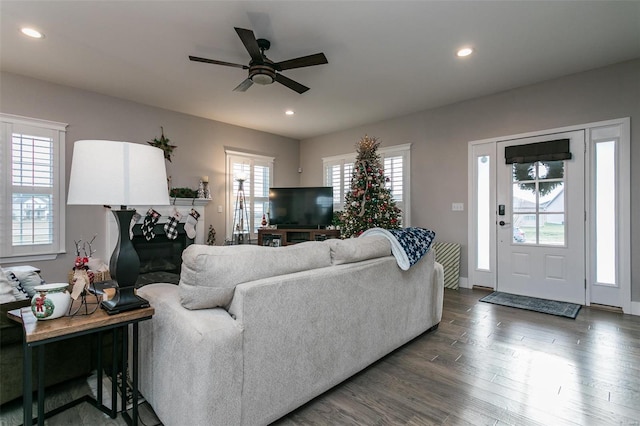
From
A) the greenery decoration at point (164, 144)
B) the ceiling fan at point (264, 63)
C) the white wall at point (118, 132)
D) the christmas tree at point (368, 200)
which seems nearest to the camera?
the ceiling fan at point (264, 63)

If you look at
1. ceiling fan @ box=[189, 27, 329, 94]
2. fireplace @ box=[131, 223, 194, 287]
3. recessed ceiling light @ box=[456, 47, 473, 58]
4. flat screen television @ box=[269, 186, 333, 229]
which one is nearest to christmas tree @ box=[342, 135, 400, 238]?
flat screen television @ box=[269, 186, 333, 229]

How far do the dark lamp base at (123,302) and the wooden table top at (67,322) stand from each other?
2 centimetres

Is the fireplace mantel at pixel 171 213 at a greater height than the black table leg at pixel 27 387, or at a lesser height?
greater

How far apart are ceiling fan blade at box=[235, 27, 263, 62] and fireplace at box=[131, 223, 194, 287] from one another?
3216 millimetres

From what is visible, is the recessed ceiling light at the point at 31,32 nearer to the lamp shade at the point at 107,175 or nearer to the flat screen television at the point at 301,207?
the lamp shade at the point at 107,175

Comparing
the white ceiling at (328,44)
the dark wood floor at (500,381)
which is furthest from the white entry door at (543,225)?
the white ceiling at (328,44)

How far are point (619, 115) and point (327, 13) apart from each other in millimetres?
3583

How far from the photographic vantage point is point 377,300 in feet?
7.39

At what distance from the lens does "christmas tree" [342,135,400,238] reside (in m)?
4.76

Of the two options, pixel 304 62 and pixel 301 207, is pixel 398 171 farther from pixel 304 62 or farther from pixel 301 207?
pixel 304 62

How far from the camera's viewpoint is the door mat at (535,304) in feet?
11.6

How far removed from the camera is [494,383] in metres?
2.11

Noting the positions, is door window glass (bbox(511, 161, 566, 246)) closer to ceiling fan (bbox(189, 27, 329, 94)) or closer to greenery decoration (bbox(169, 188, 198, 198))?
ceiling fan (bbox(189, 27, 329, 94))

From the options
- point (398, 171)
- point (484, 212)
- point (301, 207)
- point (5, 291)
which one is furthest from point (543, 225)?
point (5, 291)
